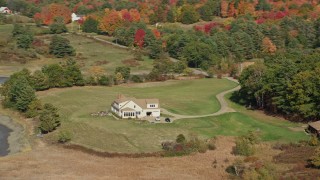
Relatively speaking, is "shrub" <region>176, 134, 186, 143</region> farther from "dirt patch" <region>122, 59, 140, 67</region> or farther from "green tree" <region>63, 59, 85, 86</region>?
"dirt patch" <region>122, 59, 140, 67</region>

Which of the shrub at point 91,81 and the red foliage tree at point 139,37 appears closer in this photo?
the shrub at point 91,81

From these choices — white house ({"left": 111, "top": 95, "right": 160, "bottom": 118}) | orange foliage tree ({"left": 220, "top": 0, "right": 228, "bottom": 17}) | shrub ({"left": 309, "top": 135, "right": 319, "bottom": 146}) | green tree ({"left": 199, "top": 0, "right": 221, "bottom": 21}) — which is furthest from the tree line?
orange foliage tree ({"left": 220, "top": 0, "right": 228, "bottom": 17})

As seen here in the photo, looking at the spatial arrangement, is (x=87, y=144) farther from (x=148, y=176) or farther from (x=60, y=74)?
(x=60, y=74)

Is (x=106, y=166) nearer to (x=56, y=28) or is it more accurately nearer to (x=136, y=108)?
(x=136, y=108)

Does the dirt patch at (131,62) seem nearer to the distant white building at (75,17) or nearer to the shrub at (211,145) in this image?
the distant white building at (75,17)

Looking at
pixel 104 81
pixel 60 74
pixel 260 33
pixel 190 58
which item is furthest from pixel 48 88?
pixel 260 33

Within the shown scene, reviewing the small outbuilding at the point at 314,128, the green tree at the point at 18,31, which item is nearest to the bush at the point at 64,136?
the small outbuilding at the point at 314,128
